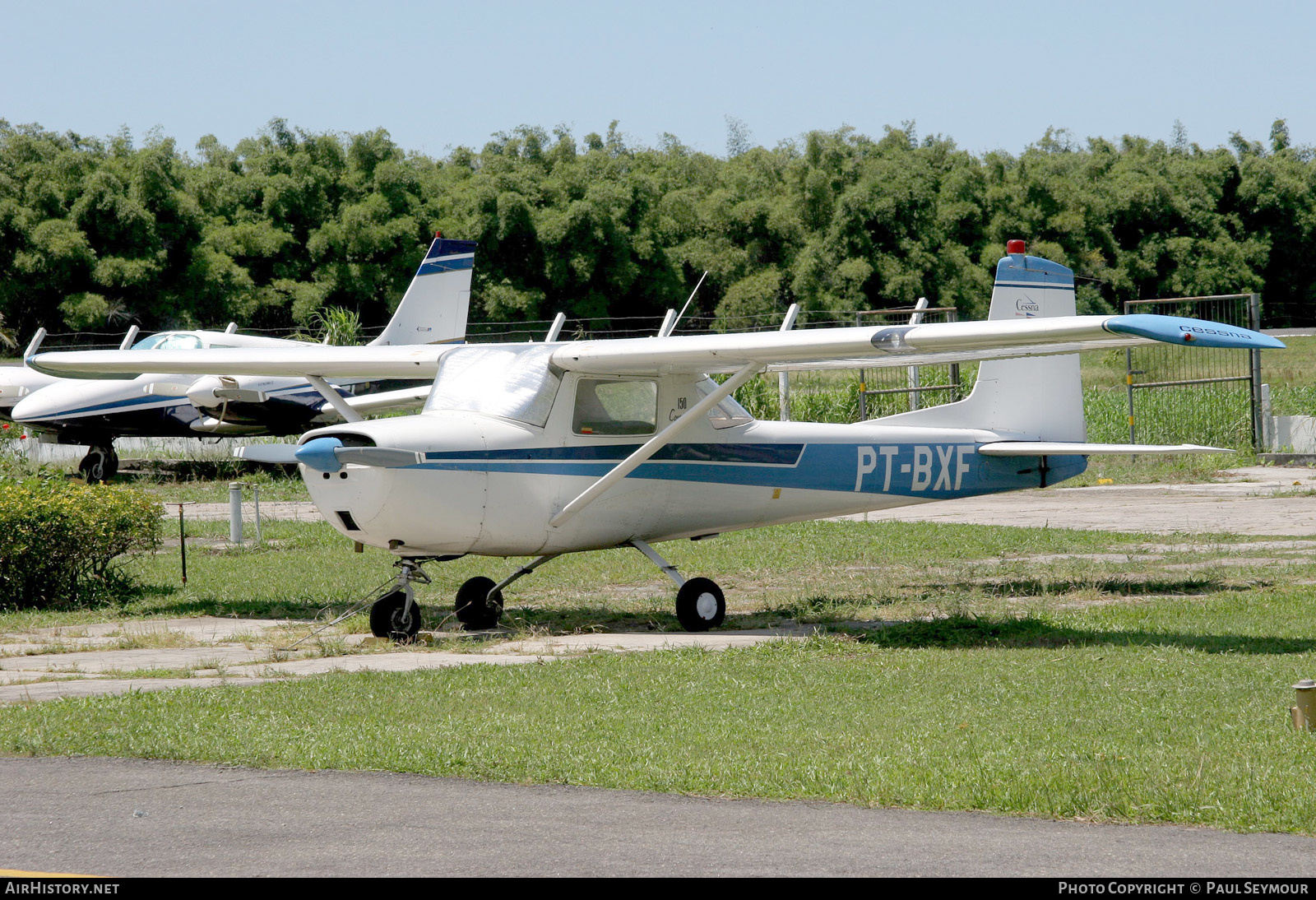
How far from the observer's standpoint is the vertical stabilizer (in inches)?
529

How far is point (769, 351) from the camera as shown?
10531mm

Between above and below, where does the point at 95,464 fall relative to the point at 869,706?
above

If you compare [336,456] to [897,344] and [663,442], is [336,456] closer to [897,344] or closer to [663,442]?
[663,442]

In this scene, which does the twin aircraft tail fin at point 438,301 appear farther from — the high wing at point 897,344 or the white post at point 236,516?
the high wing at point 897,344

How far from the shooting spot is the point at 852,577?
13.9m

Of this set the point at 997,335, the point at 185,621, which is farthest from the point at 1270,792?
the point at 185,621

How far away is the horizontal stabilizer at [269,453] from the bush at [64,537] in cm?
309

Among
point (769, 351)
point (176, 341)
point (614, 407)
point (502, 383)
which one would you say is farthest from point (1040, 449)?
point (176, 341)

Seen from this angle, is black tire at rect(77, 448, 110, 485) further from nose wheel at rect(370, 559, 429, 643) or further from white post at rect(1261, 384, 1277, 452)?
white post at rect(1261, 384, 1277, 452)

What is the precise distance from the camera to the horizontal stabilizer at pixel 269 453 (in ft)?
33.9

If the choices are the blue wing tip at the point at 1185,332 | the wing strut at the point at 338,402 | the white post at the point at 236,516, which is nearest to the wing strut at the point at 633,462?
the wing strut at the point at 338,402

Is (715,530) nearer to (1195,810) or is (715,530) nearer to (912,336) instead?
(912,336)

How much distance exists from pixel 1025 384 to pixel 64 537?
30.8 feet

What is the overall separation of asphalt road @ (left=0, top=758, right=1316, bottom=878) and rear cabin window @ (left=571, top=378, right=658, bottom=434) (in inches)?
214
